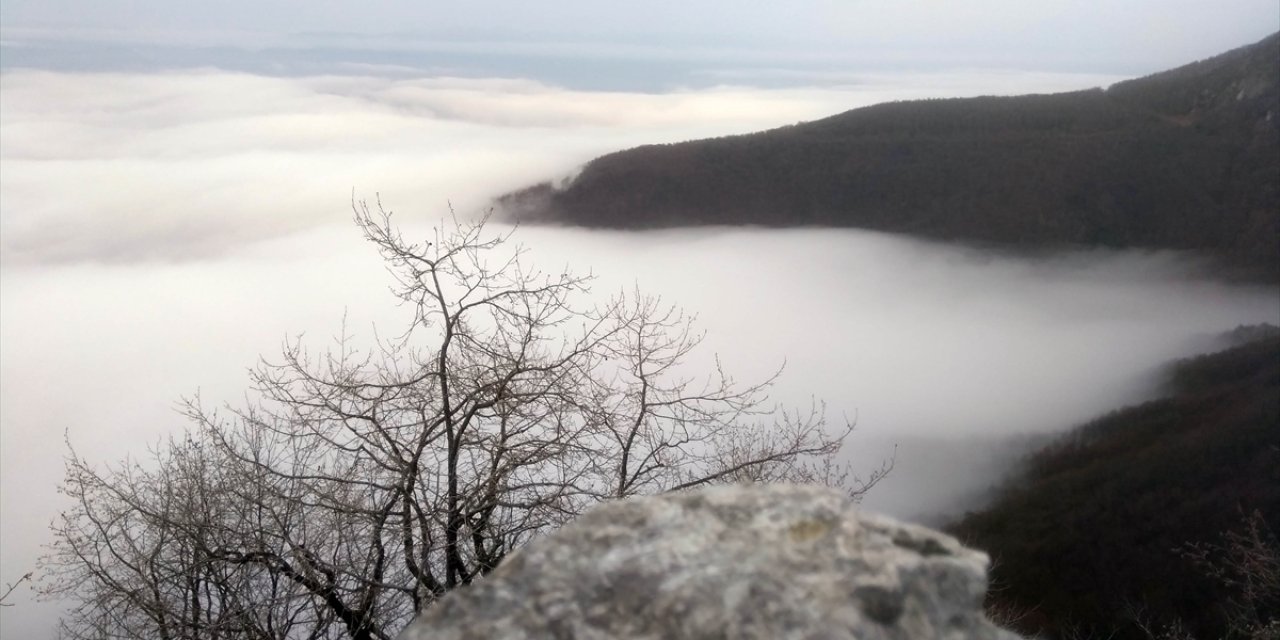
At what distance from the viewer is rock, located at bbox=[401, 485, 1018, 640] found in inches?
84.7

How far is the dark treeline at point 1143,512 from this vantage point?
22438 mm

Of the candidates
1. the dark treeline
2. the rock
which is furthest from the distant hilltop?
the rock

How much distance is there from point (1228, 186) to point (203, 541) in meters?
70.3

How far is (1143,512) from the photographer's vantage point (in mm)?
31203

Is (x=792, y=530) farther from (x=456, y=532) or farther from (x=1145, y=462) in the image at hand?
(x=1145, y=462)

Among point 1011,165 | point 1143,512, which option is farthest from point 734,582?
point 1011,165

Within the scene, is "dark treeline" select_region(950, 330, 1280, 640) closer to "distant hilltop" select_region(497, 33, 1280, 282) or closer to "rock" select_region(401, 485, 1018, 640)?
"rock" select_region(401, 485, 1018, 640)

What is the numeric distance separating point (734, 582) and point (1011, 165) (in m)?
73.3

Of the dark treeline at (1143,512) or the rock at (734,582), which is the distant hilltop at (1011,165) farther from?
the rock at (734,582)

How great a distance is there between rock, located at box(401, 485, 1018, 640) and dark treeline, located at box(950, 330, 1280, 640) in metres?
16.2

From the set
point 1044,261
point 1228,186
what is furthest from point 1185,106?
point 1044,261

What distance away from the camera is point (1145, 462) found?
35.4m

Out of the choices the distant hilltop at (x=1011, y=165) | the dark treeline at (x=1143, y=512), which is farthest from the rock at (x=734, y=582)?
the distant hilltop at (x=1011, y=165)

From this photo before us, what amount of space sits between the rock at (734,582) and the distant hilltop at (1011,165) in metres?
53.4
